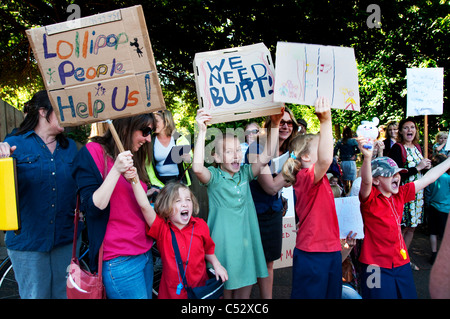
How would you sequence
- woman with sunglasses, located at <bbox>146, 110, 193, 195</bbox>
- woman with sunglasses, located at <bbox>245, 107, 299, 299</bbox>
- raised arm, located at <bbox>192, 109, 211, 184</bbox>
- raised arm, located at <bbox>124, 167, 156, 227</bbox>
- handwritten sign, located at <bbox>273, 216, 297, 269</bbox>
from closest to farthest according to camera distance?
1. raised arm, located at <bbox>124, 167, 156, 227</bbox>
2. raised arm, located at <bbox>192, 109, 211, 184</bbox>
3. woman with sunglasses, located at <bbox>245, 107, 299, 299</bbox>
4. handwritten sign, located at <bbox>273, 216, 297, 269</bbox>
5. woman with sunglasses, located at <bbox>146, 110, 193, 195</bbox>

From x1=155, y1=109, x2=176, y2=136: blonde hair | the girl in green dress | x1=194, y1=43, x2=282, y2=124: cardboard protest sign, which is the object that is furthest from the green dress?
x1=155, y1=109, x2=176, y2=136: blonde hair

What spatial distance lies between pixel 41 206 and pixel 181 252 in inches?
38.9

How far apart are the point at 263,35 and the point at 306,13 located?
84cm

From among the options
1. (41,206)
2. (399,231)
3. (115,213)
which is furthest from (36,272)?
(399,231)

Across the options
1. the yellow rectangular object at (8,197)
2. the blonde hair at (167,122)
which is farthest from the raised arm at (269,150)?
the yellow rectangular object at (8,197)

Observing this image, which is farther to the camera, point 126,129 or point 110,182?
point 126,129

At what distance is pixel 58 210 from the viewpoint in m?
2.33

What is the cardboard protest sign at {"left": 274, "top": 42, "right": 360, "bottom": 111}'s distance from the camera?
7.69 feet

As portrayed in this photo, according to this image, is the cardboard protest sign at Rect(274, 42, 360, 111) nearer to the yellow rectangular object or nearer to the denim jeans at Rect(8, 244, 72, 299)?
the yellow rectangular object

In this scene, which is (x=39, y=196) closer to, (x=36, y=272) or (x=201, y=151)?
(x=36, y=272)

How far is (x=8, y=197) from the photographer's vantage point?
1.98 m

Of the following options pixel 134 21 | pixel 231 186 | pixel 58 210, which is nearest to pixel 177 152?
pixel 231 186

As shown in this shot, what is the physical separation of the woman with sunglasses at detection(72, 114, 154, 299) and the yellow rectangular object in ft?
1.13

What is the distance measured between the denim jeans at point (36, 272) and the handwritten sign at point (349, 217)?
209 cm
